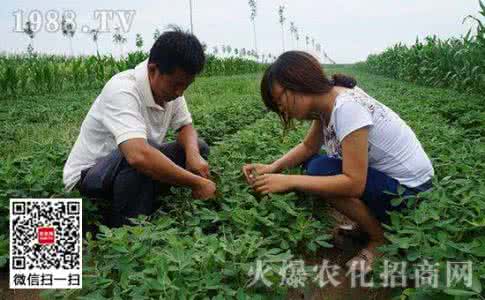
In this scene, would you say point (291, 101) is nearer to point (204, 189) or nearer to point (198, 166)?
point (204, 189)

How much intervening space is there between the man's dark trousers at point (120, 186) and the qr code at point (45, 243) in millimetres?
591

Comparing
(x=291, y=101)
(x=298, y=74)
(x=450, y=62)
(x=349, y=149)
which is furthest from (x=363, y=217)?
(x=450, y=62)

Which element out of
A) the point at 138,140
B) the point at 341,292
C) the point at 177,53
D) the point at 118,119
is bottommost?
the point at 341,292

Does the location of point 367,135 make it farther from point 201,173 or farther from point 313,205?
point 201,173

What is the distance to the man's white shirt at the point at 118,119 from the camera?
2846 millimetres

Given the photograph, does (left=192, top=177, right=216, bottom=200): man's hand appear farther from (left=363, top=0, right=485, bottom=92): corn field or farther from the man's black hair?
(left=363, top=0, right=485, bottom=92): corn field

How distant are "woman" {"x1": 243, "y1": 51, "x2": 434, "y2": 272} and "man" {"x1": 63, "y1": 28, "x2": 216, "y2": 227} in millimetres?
471

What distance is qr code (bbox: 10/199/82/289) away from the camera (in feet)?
6.98

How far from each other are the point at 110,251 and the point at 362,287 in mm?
1222

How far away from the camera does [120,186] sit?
118 inches

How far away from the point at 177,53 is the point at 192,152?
758 mm

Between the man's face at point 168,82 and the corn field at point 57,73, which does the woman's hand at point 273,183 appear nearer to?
the man's face at point 168,82

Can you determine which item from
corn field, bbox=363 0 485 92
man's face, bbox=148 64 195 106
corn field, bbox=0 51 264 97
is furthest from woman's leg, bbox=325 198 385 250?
corn field, bbox=0 51 264 97

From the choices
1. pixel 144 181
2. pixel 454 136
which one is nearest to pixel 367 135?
pixel 144 181
